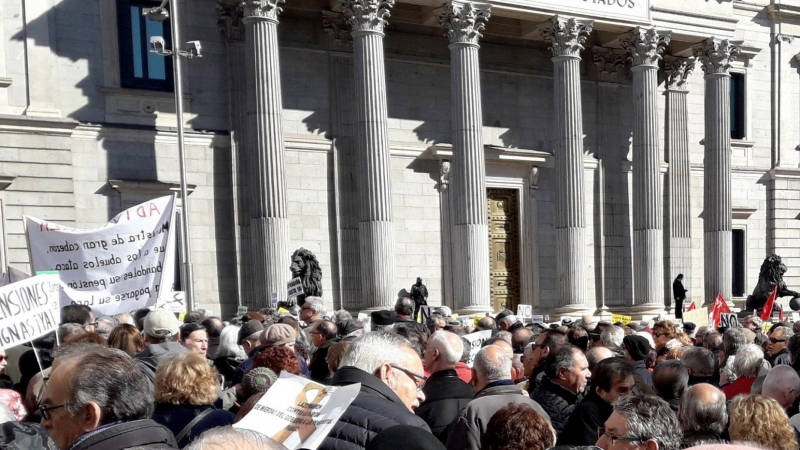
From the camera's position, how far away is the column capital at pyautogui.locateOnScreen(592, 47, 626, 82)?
3331cm

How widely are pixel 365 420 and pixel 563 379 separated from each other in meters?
2.89

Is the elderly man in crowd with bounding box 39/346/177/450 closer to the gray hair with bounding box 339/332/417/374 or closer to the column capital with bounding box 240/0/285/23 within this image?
the gray hair with bounding box 339/332/417/374

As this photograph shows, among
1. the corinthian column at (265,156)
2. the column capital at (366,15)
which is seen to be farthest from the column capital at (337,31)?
the corinthian column at (265,156)

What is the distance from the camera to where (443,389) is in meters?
6.66

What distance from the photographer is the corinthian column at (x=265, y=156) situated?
24391 millimetres

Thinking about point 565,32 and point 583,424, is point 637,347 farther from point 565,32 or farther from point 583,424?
point 565,32

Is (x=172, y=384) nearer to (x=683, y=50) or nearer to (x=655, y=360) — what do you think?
(x=655, y=360)

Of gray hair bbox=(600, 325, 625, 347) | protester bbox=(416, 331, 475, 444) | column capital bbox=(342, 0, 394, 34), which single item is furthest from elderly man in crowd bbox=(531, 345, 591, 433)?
column capital bbox=(342, 0, 394, 34)

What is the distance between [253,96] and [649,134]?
12933mm

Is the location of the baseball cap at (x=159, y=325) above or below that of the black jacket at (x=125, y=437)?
below

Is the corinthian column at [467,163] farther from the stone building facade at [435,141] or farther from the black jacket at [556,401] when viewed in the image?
the black jacket at [556,401]

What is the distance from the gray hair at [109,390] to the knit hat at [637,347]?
6.14 metres

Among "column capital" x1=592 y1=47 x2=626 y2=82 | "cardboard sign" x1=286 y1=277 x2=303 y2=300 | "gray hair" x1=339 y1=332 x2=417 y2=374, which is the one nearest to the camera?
"gray hair" x1=339 y1=332 x2=417 y2=374

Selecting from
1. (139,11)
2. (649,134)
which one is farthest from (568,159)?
(139,11)
